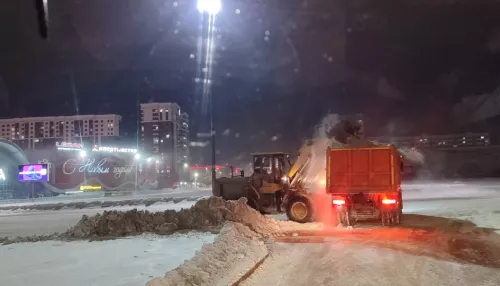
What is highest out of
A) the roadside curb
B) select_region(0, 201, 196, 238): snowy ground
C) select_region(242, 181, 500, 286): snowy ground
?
the roadside curb

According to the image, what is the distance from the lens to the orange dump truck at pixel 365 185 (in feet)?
54.8

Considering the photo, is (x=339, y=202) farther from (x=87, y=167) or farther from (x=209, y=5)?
(x=87, y=167)

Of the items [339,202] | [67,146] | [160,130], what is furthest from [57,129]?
[339,202]

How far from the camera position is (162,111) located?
123875 millimetres

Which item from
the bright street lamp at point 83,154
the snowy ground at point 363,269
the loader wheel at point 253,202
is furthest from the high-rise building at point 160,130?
the snowy ground at point 363,269

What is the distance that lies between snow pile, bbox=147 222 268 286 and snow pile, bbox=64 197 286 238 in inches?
88.9

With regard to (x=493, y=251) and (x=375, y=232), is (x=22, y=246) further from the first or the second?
(x=493, y=251)

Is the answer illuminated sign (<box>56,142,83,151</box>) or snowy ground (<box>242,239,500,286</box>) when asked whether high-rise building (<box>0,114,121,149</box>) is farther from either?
snowy ground (<box>242,239,500,286</box>)

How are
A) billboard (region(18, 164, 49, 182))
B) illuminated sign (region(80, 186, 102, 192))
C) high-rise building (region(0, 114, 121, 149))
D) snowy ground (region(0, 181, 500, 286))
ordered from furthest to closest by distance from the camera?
1. high-rise building (region(0, 114, 121, 149))
2. illuminated sign (region(80, 186, 102, 192))
3. billboard (region(18, 164, 49, 182))
4. snowy ground (region(0, 181, 500, 286))

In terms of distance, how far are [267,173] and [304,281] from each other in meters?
12.8

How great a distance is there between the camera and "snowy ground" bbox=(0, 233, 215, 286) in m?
7.90

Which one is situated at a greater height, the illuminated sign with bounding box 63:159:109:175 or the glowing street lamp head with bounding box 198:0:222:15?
the glowing street lamp head with bounding box 198:0:222:15

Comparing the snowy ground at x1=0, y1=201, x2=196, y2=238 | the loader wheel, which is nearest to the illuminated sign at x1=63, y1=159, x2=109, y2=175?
the snowy ground at x1=0, y1=201, x2=196, y2=238

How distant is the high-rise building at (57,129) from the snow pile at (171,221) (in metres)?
112
